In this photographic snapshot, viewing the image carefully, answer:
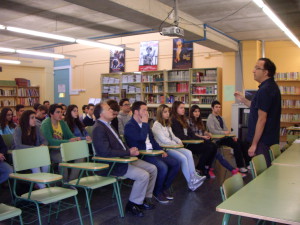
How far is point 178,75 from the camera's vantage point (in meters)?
9.70

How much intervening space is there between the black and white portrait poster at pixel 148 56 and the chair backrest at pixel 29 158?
7397mm

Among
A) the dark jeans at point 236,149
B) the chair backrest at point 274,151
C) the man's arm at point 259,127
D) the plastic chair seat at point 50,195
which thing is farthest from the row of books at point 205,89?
the plastic chair seat at point 50,195

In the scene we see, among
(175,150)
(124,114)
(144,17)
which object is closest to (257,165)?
(175,150)

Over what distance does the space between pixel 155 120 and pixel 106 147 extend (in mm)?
3071

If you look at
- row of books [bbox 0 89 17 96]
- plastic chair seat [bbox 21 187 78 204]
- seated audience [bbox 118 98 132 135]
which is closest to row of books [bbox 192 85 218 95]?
seated audience [bbox 118 98 132 135]

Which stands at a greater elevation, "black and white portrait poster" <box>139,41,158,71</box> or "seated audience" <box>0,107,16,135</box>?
"black and white portrait poster" <box>139,41,158,71</box>

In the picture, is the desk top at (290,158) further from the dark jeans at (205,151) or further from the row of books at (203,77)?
the row of books at (203,77)

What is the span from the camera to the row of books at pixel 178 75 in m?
9.55

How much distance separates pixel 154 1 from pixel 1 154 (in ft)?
11.6

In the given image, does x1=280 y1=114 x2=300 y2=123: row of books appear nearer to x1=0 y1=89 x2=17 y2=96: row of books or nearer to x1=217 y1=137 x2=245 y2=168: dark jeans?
x1=217 y1=137 x2=245 y2=168: dark jeans

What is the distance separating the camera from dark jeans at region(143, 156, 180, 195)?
409cm

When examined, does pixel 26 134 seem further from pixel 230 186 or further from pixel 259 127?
pixel 230 186

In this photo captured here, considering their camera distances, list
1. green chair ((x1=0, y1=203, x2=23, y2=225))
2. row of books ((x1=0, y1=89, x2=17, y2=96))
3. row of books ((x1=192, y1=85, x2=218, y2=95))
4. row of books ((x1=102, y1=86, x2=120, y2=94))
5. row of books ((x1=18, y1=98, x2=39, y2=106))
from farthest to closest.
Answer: row of books ((x1=18, y1=98, x2=39, y2=106))
row of books ((x1=0, y1=89, x2=17, y2=96))
row of books ((x1=102, y1=86, x2=120, y2=94))
row of books ((x1=192, y1=85, x2=218, y2=95))
green chair ((x1=0, y1=203, x2=23, y2=225))

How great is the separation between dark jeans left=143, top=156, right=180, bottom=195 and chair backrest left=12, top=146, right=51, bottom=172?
4.61 ft
